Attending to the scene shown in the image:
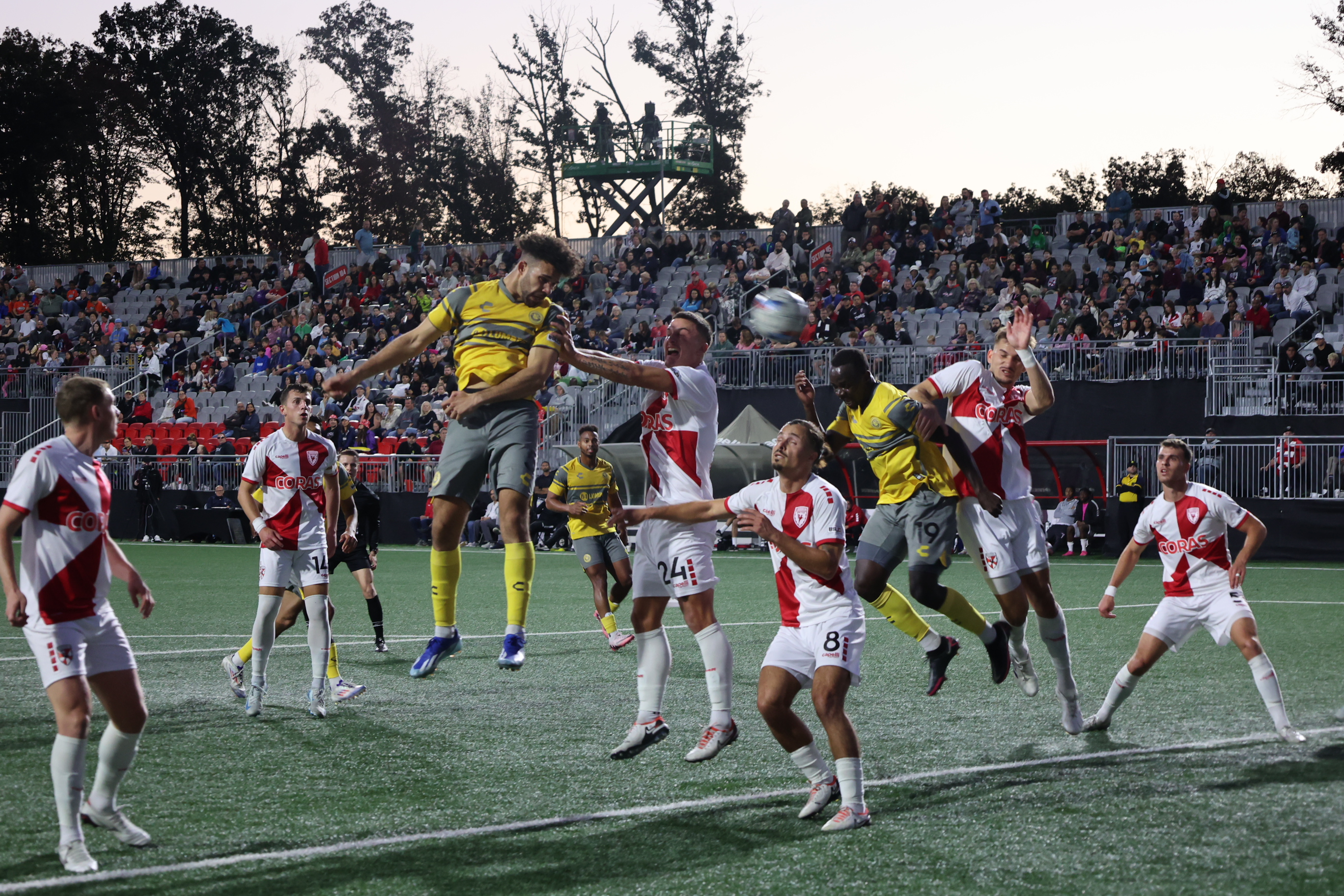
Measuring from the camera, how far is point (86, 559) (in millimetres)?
5023

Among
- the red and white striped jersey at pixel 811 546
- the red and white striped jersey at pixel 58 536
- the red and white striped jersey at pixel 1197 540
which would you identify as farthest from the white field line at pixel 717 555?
the red and white striped jersey at pixel 58 536

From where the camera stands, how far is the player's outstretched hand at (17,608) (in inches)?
184

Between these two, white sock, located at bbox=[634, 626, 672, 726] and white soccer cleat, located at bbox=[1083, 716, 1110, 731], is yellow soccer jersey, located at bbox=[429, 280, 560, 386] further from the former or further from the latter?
white soccer cleat, located at bbox=[1083, 716, 1110, 731]

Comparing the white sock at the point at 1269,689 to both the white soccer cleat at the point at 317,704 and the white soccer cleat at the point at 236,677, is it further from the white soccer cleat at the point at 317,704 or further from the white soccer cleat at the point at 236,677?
the white soccer cleat at the point at 236,677

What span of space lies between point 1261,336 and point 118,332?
1189 inches

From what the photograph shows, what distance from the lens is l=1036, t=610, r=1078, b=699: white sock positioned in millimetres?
7559

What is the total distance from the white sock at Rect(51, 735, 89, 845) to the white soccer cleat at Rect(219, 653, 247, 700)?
160 inches

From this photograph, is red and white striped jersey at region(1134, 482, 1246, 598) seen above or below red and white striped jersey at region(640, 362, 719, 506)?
below

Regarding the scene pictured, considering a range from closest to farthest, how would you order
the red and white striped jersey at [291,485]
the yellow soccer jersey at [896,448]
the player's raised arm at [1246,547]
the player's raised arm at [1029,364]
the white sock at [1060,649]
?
the player's raised arm at [1246,547], the white sock at [1060,649], the player's raised arm at [1029,364], the yellow soccer jersey at [896,448], the red and white striped jersey at [291,485]

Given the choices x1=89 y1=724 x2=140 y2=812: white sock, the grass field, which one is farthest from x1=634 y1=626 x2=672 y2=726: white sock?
x1=89 y1=724 x2=140 y2=812: white sock

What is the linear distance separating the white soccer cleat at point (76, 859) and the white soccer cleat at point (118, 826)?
0.29m

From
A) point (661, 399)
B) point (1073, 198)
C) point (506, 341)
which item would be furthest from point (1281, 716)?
point (1073, 198)

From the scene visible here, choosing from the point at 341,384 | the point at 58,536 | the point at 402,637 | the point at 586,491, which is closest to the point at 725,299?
the point at 586,491

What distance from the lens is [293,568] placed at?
8.90 m
